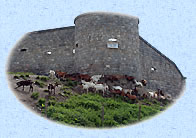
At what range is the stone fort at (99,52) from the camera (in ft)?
64.3

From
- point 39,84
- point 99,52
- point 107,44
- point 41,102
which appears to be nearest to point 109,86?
point 99,52

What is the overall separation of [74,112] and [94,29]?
8.26 meters

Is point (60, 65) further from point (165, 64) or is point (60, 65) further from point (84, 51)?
point (165, 64)

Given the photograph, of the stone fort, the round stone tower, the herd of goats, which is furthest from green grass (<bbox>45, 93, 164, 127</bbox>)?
the stone fort

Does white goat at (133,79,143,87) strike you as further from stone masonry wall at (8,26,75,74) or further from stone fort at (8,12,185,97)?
stone masonry wall at (8,26,75,74)

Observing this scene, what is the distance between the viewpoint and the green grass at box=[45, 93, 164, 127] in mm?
12672

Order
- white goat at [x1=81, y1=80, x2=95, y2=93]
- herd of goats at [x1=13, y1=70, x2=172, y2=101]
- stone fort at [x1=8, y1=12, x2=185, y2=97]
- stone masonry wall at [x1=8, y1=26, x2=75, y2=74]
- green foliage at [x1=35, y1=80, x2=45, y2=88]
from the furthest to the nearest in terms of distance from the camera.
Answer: stone masonry wall at [x1=8, y1=26, x2=75, y2=74] < stone fort at [x1=8, y1=12, x2=185, y2=97] < herd of goats at [x1=13, y1=70, x2=172, y2=101] < white goat at [x1=81, y1=80, x2=95, y2=93] < green foliage at [x1=35, y1=80, x2=45, y2=88]

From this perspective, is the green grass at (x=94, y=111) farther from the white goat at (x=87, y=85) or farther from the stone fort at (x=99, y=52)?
the stone fort at (x=99, y=52)

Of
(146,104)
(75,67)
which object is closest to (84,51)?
(75,67)

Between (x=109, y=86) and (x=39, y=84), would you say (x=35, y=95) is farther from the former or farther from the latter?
(x=109, y=86)

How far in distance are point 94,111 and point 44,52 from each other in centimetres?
967

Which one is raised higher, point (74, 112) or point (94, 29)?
point (94, 29)

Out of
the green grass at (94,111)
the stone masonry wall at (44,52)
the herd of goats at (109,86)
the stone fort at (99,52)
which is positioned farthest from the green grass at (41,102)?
the stone masonry wall at (44,52)

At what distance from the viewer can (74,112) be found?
13.4 m
